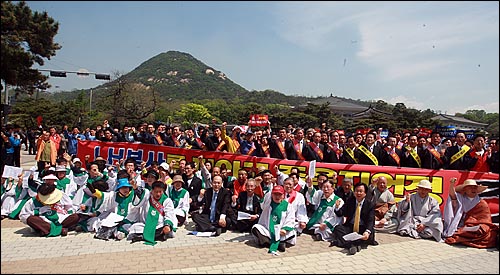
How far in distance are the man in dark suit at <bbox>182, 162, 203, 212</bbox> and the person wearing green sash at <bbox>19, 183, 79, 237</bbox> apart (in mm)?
2248

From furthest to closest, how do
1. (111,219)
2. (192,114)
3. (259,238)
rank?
1. (192,114)
2. (111,219)
3. (259,238)

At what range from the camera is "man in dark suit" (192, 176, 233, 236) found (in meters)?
6.41

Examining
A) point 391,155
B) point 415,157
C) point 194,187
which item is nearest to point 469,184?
point 415,157

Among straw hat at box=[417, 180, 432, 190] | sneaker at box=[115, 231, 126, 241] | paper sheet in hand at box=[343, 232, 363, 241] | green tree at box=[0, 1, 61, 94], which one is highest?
green tree at box=[0, 1, 61, 94]

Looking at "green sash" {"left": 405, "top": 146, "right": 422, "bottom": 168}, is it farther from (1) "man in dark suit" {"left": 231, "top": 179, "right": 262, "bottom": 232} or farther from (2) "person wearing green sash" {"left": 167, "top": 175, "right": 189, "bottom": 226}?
(2) "person wearing green sash" {"left": 167, "top": 175, "right": 189, "bottom": 226}

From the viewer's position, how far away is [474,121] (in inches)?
2279

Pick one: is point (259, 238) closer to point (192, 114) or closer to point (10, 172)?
point (10, 172)

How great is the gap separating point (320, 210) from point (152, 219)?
10.1ft

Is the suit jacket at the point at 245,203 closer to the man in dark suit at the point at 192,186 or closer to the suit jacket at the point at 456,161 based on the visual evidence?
the man in dark suit at the point at 192,186

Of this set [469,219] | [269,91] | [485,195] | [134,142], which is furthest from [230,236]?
[269,91]

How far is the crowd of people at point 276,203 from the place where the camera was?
229 inches

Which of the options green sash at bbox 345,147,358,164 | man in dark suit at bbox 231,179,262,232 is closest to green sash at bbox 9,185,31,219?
man in dark suit at bbox 231,179,262,232

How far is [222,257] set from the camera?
17.0 ft

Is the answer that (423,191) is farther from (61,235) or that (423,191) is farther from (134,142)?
(134,142)
